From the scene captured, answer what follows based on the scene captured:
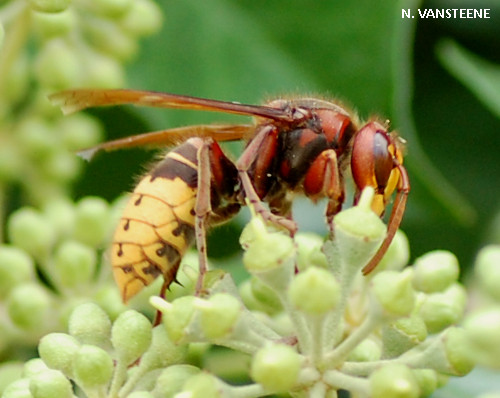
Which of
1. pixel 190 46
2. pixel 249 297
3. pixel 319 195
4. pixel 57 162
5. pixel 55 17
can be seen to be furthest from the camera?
pixel 190 46

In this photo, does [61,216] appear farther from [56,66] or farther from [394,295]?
[394,295]

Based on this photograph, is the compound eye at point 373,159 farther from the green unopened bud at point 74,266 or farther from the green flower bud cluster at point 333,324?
the green unopened bud at point 74,266

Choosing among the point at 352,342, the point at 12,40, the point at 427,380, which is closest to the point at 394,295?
the point at 352,342

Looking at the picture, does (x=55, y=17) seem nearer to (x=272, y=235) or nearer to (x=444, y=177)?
(x=272, y=235)

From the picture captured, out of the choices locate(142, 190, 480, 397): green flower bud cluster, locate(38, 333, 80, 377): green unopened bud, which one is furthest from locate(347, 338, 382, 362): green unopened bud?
locate(38, 333, 80, 377): green unopened bud

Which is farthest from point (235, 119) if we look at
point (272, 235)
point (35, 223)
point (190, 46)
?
point (272, 235)

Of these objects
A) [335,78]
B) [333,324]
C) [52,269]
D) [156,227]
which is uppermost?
[335,78]
